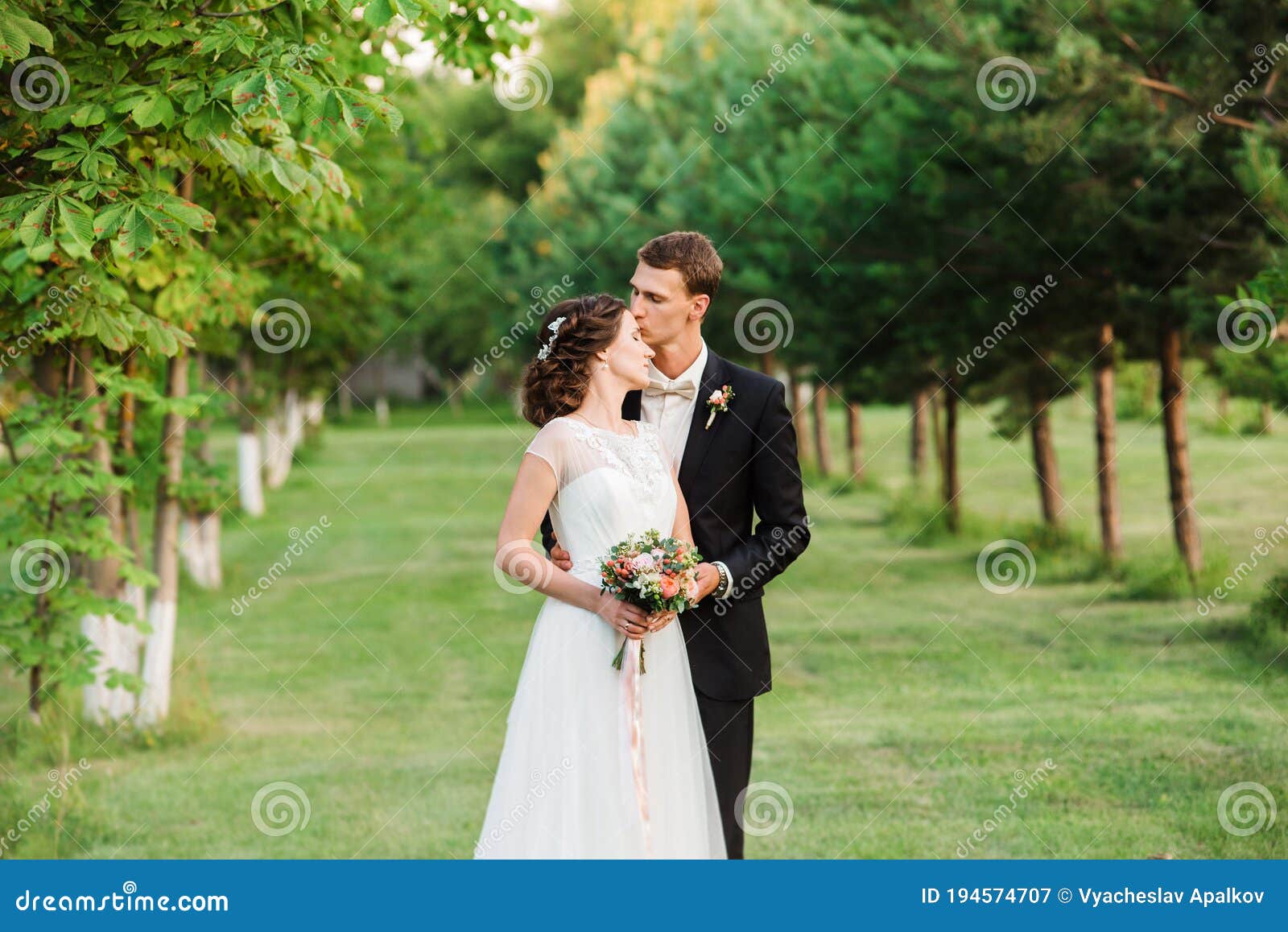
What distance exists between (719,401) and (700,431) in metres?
0.12

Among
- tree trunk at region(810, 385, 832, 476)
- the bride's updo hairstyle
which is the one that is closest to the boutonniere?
the bride's updo hairstyle

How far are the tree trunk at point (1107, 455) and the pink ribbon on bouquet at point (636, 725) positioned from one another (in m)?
12.6

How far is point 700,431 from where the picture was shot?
4770 millimetres

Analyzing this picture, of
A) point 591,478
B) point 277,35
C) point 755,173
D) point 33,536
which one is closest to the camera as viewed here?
point 591,478

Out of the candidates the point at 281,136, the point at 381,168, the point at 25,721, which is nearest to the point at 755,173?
the point at 381,168

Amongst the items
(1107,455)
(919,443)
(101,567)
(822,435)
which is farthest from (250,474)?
(101,567)

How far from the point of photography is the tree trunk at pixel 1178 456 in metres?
14.3

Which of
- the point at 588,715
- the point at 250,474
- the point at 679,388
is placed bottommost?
the point at 588,715

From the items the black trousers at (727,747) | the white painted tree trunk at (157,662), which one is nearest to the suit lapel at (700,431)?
the black trousers at (727,747)

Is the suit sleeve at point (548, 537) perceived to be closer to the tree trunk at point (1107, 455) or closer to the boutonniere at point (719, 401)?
the boutonniere at point (719, 401)

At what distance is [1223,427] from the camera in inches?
1233

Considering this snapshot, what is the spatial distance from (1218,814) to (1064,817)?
0.76 metres

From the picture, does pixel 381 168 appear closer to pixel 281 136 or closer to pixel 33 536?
pixel 33 536

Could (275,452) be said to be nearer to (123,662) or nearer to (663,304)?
(123,662)
